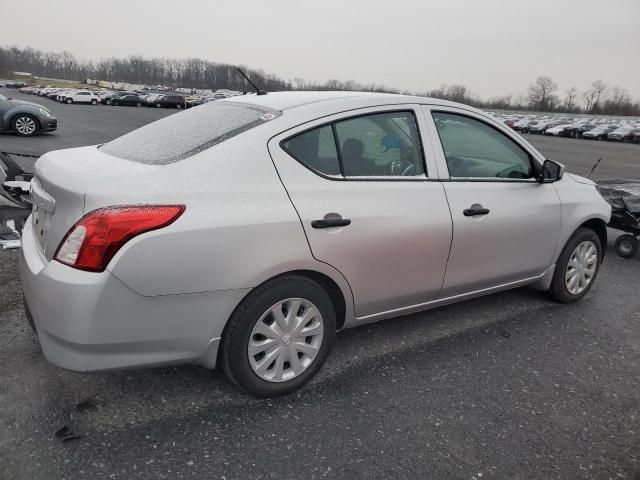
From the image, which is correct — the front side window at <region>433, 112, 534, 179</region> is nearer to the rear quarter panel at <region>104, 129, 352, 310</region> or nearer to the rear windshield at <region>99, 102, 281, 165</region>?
the rear windshield at <region>99, 102, 281, 165</region>

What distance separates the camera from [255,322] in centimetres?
257

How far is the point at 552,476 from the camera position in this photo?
7.68ft

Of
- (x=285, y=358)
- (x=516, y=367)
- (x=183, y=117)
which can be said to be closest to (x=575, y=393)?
(x=516, y=367)

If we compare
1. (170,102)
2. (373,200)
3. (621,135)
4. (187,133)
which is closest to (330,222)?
(373,200)

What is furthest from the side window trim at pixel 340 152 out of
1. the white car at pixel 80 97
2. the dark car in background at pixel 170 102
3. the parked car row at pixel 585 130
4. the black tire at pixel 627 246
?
the dark car in background at pixel 170 102

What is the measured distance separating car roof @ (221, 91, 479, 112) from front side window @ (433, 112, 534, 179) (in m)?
0.16

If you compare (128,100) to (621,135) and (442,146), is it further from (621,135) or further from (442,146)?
(442,146)

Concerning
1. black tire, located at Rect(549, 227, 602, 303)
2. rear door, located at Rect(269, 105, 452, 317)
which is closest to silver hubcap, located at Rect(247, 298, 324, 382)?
rear door, located at Rect(269, 105, 452, 317)

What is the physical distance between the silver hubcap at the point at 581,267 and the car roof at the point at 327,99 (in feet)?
5.81

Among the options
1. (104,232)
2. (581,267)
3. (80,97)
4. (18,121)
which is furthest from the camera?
(80,97)

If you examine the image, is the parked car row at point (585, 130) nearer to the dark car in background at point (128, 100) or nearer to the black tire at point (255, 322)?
the dark car in background at point (128, 100)

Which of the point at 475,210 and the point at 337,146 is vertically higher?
the point at 337,146

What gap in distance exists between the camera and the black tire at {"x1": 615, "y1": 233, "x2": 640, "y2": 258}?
5852 mm

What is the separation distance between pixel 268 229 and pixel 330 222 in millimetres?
366
